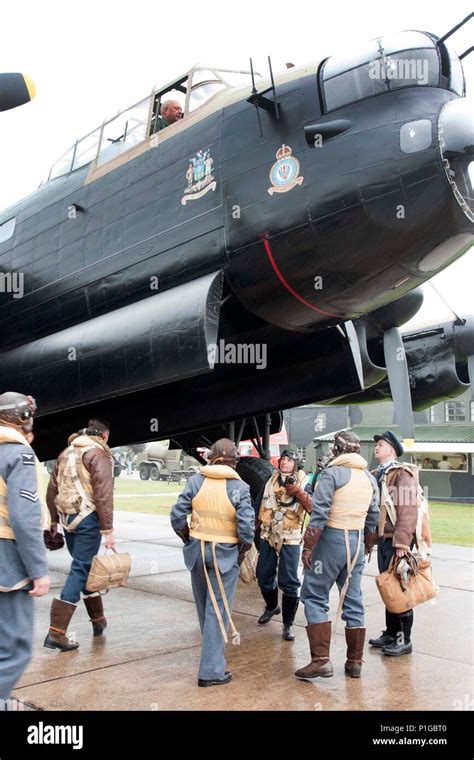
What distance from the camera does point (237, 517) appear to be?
5219 millimetres

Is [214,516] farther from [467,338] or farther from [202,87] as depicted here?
[467,338]

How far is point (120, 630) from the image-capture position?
6598mm

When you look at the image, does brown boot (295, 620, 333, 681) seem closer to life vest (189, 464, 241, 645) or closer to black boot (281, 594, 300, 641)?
life vest (189, 464, 241, 645)

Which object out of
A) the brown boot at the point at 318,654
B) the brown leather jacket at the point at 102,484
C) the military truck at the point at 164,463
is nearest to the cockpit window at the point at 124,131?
the brown leather jacket at the point at 102,484

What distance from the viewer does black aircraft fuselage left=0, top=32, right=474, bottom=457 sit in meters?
5.81

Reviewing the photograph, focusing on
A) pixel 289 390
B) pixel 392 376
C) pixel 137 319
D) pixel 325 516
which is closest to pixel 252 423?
pixel 289 390

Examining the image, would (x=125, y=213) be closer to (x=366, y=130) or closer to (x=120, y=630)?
(x=366, y=130)

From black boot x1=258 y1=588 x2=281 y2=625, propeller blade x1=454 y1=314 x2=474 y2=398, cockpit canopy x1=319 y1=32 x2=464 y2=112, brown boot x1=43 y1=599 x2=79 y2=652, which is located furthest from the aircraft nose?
brown boot x1=43 y1=599 x2=79 y2=652

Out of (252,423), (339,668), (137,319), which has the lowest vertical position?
(339,668)

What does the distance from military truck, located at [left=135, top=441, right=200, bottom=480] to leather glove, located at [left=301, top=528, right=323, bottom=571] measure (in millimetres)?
37176

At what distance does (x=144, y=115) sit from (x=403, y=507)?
5.71 m

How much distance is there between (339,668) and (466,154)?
4344 mm

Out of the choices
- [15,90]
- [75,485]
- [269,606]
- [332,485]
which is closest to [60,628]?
[75,485]
